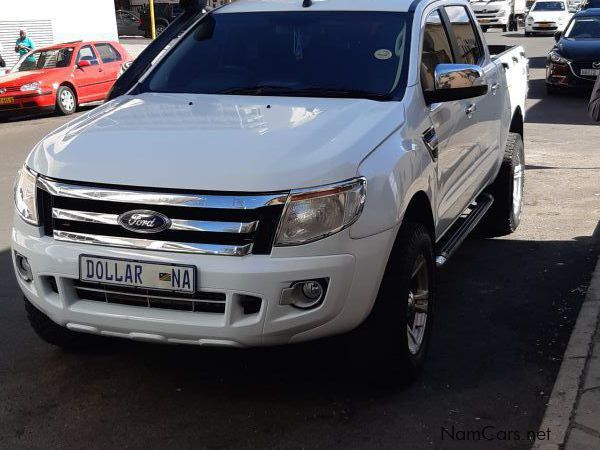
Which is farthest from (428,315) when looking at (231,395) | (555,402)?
(231,395)

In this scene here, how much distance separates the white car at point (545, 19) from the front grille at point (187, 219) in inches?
1384

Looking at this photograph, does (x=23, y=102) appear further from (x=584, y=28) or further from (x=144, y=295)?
(x=144, y=295)

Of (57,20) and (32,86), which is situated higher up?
(32,86)

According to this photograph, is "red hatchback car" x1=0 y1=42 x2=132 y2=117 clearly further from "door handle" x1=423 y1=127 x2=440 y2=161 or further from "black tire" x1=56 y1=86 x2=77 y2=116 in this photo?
"door handle" x1=423 y1=127 x2=440 y2=161

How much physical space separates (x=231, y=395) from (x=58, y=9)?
24.9 meters

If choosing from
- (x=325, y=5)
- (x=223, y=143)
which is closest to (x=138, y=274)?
(x=223, y=143)

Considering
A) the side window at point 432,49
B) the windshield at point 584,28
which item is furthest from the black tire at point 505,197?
the windshield at point 584,28

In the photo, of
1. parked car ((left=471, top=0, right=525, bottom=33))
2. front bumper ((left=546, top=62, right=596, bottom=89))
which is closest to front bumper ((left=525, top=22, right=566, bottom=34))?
parked car ((left=471, top=0, right=525, bottom=33))

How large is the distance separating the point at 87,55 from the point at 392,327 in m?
15.5

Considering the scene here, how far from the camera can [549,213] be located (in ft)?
25.2

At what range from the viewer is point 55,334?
173 inches

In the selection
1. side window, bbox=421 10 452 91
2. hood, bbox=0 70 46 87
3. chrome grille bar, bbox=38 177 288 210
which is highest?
side window, bbox=421 10 452 91

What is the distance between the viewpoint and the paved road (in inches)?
147

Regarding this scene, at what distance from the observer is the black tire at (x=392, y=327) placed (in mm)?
3770
